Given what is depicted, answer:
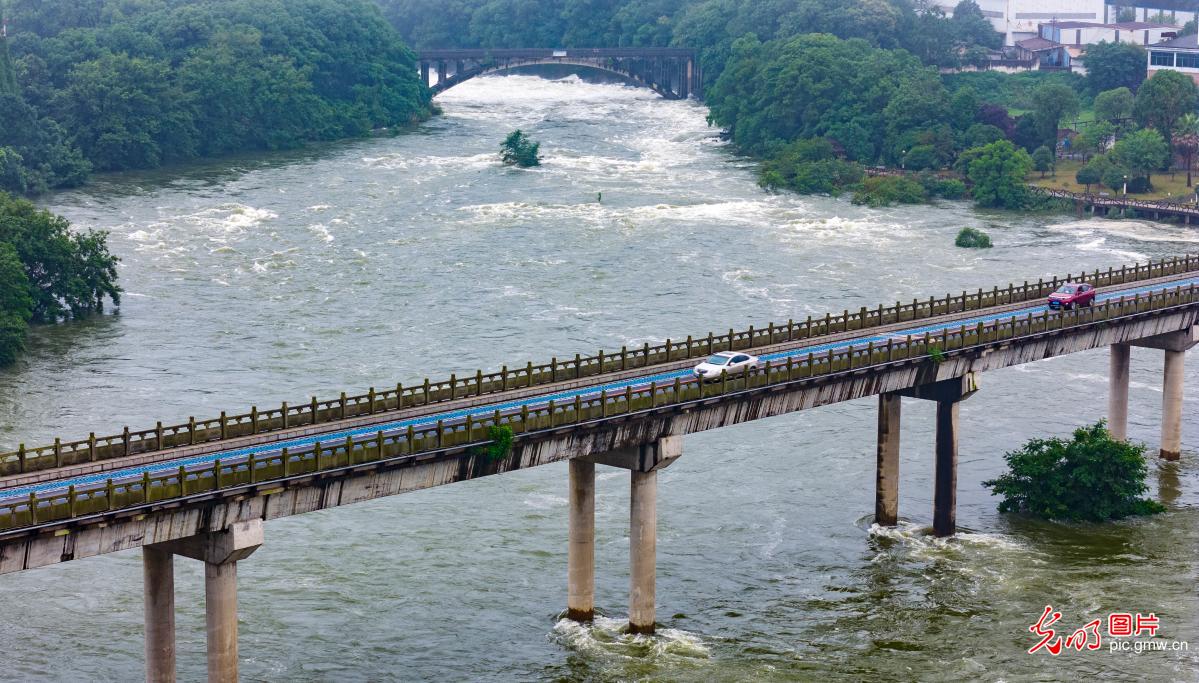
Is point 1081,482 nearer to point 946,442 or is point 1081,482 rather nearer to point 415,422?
point 946,442

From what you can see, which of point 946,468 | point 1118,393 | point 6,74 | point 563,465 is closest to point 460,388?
point 563,465

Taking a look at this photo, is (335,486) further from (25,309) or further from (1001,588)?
(25,309)

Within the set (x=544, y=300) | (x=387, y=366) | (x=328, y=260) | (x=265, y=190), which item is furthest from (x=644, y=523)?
(x=265, y=190)

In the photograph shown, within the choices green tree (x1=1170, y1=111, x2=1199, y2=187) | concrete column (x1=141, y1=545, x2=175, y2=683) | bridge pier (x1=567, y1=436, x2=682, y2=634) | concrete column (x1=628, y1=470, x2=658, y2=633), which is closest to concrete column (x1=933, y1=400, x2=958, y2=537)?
bridge pier (x1=567, y1=436, x2=682, y2=634)

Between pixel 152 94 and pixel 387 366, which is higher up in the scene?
pixel 152 94

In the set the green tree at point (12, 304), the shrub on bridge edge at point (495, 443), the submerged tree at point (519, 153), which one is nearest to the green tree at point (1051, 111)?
the submerged tree at point (519, 153)

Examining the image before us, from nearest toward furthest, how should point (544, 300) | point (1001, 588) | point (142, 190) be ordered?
point (1001, 588) < point (544, 300) < point (142, 190)

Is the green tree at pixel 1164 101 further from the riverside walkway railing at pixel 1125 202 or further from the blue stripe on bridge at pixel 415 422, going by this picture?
the blue stripe on bridge at pixel 415 422
